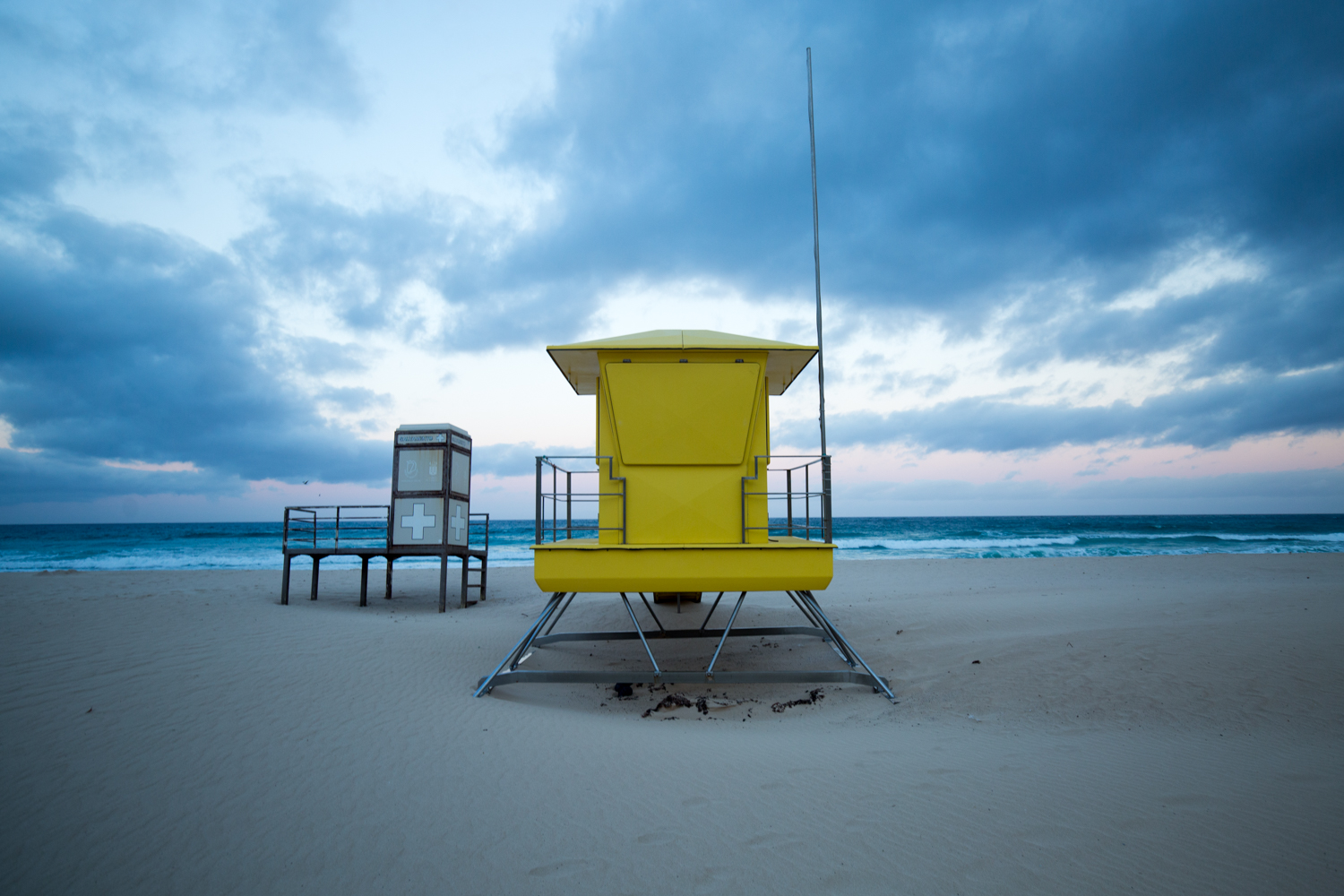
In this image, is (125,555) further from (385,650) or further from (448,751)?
A: (448,751)

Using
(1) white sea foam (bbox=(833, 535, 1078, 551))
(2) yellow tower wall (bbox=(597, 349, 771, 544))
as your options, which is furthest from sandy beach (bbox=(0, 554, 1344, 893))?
(1) white sea foam (bbox=(833, 535, 1078, 551))

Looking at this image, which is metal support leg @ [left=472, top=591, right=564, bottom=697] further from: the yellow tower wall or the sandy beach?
the yellow tower wall

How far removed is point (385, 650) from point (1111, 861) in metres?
8.30

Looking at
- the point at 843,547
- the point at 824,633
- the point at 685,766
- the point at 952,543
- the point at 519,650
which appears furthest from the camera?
the point at 952,543

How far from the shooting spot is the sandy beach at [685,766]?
3102 mm

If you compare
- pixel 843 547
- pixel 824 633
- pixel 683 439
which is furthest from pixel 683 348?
pixel 843 547

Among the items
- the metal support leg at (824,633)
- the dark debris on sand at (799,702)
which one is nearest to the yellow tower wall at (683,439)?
the dark debris on sand at (799,702)

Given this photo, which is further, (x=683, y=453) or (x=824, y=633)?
(x=824, y=633)

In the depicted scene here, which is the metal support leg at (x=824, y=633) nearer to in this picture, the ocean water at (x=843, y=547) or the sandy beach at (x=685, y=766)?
the sandy beach at (x=685, y=766)

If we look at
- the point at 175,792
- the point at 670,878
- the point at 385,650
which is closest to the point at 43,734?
the point at 175,792

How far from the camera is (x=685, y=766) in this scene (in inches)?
174

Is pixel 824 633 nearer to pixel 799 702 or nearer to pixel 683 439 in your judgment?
pixel 799 702

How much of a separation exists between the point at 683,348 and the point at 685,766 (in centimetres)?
380

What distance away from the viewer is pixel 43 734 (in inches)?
195
